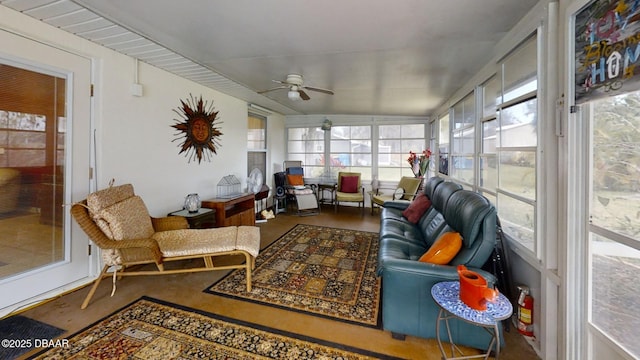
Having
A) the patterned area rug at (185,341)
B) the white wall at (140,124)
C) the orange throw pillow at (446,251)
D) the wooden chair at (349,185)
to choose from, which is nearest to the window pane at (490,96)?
the orange throw pillow at (446,251)

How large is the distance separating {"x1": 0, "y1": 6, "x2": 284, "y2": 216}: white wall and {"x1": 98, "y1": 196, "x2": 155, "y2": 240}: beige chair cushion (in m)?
0.42

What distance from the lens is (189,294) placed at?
7.52ft

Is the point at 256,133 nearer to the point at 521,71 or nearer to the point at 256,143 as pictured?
the point at 256,143

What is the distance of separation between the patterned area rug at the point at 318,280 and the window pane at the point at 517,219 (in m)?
1.22

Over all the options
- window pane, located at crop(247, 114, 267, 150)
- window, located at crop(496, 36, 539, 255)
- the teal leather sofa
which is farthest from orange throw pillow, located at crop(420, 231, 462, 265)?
window pane, located at crop(247, 114, 267, 150)

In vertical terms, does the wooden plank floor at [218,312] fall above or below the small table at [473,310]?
below

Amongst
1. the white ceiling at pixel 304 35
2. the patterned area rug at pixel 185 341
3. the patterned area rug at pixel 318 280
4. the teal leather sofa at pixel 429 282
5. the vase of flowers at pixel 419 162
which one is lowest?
the patterned area rug at pixel 185 341

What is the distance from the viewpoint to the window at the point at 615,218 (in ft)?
3.55

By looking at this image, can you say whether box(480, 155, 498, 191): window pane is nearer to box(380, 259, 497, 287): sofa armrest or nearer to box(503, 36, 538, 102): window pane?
box(503, 36, 538, 102): window pane

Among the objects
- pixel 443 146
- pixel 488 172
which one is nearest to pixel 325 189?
pixel 443 146

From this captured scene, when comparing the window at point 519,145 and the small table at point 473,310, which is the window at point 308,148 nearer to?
the window at point 519,145

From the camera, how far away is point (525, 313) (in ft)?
5.62

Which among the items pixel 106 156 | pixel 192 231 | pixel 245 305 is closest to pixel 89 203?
pixel 106 156

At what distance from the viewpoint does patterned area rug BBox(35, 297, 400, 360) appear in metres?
1.58
